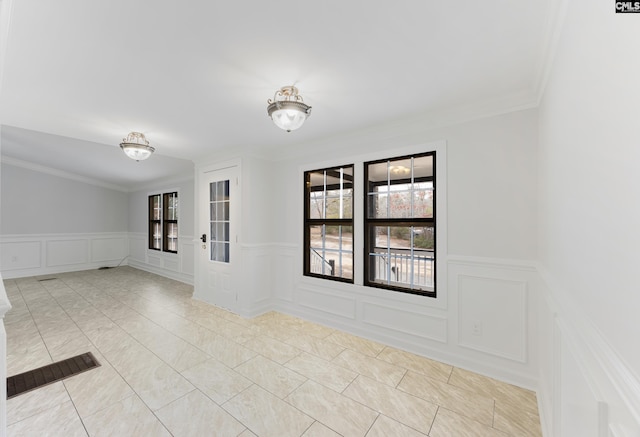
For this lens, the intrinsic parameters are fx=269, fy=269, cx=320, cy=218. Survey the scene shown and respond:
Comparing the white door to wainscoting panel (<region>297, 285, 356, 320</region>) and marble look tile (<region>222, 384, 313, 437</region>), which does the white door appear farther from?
marble look tile (<region>222, 384, 313, 437</region>)

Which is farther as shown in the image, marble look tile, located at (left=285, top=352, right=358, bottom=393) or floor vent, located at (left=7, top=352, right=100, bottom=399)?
marble look tile, located at (left=285, top=352, right=358, bottom=393)

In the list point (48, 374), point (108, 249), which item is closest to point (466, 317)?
point (48, 374)

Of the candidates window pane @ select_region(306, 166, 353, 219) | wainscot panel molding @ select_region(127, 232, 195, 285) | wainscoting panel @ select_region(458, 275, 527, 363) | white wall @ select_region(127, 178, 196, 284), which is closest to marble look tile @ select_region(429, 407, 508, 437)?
wainscoting panel @ select_region(458, 275, 527, 363)

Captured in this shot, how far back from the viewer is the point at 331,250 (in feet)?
12.1

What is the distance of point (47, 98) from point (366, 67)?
8.84 ft

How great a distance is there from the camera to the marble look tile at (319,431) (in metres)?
1.73

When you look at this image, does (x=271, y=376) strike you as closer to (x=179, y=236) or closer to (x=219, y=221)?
(x=219, y=221)

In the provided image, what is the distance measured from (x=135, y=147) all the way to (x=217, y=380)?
2.58 m

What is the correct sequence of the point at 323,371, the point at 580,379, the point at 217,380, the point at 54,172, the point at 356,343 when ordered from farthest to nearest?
the point at 54,172 → the point at 356,343 → the point at 323,371 → the point at 217,380 → the point at 580,379

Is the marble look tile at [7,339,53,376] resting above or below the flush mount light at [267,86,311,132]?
below

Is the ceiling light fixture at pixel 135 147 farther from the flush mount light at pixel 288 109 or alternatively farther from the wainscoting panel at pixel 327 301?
the wainscoting panel at pixel 327 301

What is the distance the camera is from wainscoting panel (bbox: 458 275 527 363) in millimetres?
2262

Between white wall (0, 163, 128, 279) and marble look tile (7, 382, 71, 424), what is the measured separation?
6145 mm

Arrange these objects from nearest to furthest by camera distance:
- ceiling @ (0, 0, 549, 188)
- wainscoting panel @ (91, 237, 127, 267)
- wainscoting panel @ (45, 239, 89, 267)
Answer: ceiling @ (0, 0, 549, 188)
wainscoting panel @ (45, 239, 89, 267)
wainscoting panel @ (91, 237, 127, 267)
